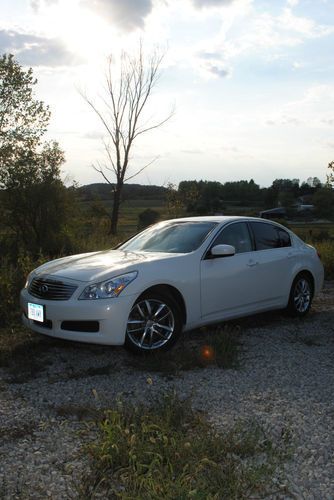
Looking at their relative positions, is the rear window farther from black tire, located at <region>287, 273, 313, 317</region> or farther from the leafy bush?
the leafy bush

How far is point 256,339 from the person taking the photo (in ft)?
20.9

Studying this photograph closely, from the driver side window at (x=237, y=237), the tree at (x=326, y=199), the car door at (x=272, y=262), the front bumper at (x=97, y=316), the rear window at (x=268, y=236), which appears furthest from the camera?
the tree at (x=326, y=199)

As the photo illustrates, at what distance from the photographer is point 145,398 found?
14.1 feet

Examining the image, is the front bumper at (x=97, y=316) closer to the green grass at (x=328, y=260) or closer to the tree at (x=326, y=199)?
the green grass at (x=328, y=260)

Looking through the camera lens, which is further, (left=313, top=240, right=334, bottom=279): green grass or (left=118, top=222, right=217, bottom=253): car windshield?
(left=313, top=240, right=334, bottom=279): green grass

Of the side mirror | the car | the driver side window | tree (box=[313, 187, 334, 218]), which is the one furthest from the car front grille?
tree (box=[313, 187, 334, 218])

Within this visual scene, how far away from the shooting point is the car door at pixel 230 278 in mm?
6086

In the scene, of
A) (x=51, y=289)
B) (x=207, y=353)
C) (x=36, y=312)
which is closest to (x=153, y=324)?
(x=207, y=353)

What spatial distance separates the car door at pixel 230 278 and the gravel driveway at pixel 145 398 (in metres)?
0.46

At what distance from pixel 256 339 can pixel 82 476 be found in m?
3.72

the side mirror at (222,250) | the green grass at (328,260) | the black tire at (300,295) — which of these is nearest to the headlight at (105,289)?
the side mirror at (222,250)

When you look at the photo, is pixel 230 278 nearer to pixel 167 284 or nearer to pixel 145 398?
pixel 167 284

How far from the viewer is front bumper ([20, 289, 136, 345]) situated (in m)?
5.17

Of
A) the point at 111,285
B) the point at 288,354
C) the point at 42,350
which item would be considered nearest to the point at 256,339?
the point at 288,354
